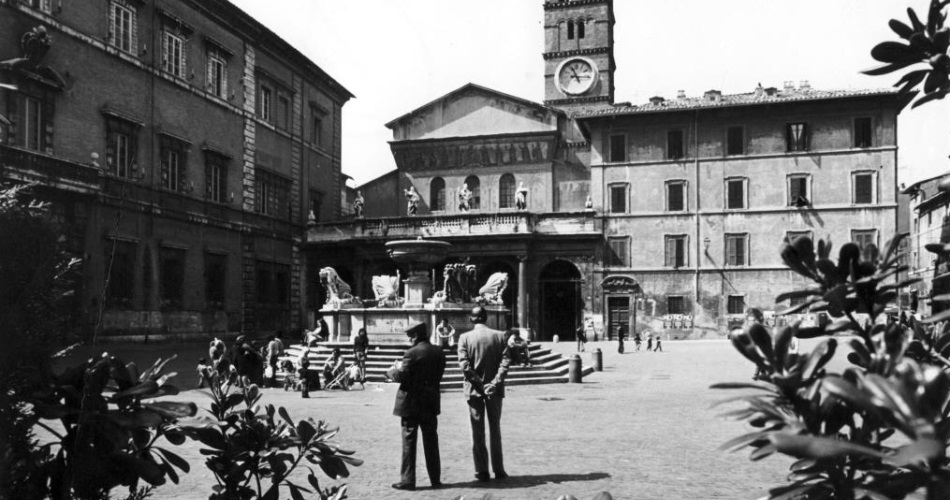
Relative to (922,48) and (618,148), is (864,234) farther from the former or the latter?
(922,48)

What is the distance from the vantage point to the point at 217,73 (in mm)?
32062

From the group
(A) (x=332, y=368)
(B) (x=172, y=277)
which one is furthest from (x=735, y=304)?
(A) (x=332, y=368)

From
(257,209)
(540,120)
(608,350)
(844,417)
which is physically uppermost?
(540,120)

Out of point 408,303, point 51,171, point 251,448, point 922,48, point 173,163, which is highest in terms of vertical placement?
point 173,163

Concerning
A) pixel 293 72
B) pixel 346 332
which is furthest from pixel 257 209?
pixel 346 332

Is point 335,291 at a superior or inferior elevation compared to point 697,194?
inferior

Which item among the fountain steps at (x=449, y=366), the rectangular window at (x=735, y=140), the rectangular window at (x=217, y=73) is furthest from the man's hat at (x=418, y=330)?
the rectangular window at (x=735, y=140)

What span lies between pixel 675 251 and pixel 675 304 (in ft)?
8.08

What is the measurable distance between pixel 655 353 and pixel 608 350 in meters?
2.65

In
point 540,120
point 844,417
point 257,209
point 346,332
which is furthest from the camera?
point 540,120

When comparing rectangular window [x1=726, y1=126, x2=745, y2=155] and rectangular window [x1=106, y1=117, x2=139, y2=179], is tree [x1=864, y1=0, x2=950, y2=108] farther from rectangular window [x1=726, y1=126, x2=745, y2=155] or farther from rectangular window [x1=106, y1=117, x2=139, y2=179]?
rectangular window [x1=726, y1=126, x2=745, y2=155]

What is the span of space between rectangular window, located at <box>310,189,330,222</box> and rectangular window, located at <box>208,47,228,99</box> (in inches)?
346

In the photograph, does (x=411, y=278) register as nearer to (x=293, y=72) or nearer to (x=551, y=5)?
(x=293, y=72)

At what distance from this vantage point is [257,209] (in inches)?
1382
